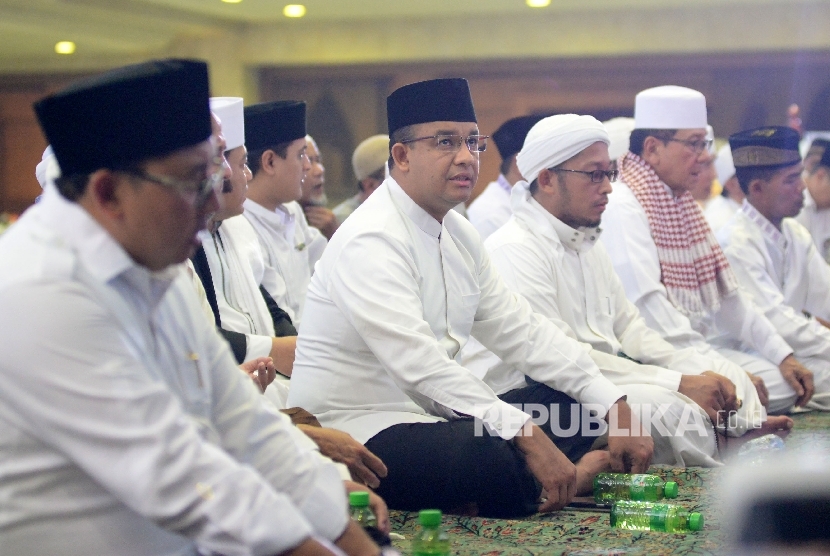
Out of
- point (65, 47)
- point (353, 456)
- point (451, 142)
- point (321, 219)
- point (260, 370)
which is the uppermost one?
point (65, 47)

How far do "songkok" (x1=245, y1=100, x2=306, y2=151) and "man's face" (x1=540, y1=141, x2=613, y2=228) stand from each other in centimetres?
107

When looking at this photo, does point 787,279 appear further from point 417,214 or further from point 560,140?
point 417,214

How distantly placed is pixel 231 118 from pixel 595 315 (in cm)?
157

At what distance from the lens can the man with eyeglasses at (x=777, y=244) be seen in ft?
16.5

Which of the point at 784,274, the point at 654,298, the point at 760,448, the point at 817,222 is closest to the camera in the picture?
the point at 760,448

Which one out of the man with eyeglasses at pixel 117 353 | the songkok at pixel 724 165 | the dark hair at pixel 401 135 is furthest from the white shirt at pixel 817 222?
the man with eyeglasses at pixel 117 353

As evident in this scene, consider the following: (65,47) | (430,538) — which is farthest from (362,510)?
(65,47)

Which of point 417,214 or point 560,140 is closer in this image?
point 417,214

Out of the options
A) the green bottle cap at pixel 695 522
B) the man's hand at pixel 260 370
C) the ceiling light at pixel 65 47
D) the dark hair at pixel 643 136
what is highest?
the ceiling light at pixel 65 47

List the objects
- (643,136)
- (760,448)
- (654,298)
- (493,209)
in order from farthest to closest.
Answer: (493,209)
(643,136)
(654,298)
(760,448)

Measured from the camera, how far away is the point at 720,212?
21.2ft

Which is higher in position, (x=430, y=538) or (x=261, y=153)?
(x=261, y=153)

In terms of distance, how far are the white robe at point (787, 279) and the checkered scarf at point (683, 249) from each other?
16.3 inches

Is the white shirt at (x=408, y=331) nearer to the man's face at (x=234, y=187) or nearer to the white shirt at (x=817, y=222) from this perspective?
the man's face at (x=234, y=187)
